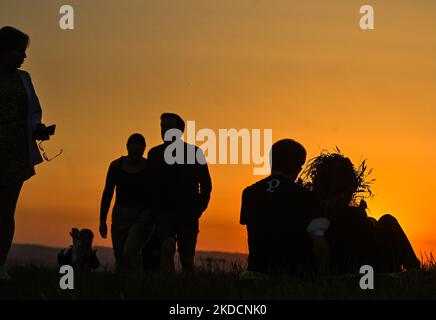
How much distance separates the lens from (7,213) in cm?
1176

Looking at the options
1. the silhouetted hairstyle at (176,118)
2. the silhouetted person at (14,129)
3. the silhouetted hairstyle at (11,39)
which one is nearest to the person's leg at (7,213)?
the silhouetted person at (14,129)

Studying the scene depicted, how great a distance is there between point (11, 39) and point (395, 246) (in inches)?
182

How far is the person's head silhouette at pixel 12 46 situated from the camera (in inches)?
467

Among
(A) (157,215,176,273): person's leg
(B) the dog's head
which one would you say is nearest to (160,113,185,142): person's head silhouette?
(A) (157,215,176,273): person's leg

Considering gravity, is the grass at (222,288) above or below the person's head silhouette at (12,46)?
below

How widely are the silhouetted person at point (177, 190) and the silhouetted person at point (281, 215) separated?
364 centimetres

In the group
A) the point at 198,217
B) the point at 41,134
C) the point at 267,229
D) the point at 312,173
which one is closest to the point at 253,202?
the point at 267,229

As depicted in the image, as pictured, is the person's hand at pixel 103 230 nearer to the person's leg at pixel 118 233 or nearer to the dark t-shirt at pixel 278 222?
the person's leg at pixel 118 233

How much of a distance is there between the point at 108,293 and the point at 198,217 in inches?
156

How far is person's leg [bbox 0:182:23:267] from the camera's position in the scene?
38.5 ft

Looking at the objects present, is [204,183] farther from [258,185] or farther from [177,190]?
[258,185]

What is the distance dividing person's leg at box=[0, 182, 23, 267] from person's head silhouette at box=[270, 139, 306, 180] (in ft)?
9.50
